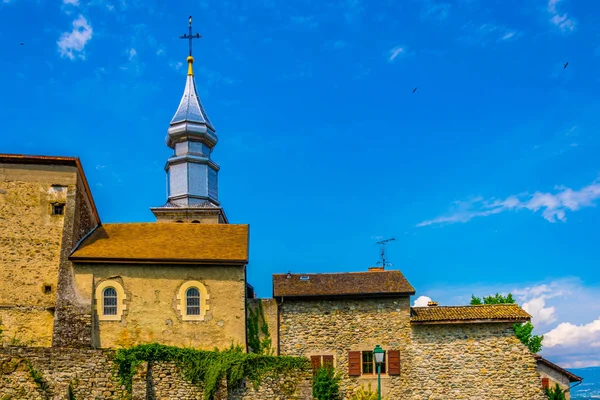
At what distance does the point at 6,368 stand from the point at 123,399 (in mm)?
3927

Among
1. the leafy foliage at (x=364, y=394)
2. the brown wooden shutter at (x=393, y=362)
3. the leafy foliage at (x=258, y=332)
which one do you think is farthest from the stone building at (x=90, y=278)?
the brown wooden shutter at (x=393, y=362)

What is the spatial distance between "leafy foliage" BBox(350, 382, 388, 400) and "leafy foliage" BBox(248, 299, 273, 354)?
389 centimetres

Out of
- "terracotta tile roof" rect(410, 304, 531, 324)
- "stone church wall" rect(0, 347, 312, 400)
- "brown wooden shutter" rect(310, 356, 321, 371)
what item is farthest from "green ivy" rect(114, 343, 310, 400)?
"terracotta tile roof" rect(410, 304, 531, 324)

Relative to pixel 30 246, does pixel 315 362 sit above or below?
below

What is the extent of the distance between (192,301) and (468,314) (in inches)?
456

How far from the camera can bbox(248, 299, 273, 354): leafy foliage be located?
26.8 meters

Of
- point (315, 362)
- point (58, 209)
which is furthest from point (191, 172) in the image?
point (315, 362)

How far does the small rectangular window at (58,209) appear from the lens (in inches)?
1027

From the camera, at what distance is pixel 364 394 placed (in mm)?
26641

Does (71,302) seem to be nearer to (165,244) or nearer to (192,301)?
(165,244)

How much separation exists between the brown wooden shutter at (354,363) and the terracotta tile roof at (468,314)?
2759 mm

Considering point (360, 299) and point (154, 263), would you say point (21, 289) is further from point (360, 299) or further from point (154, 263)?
point (360, 299)

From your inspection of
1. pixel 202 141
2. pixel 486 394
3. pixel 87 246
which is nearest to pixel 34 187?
pixel 87 246

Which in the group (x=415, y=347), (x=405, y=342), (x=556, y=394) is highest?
(x=405, y=342)
